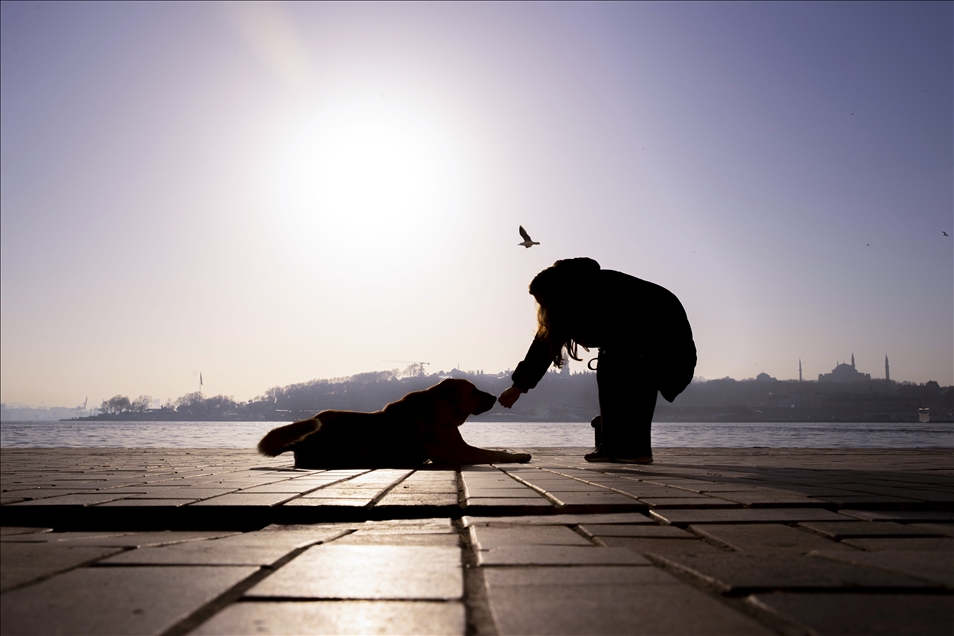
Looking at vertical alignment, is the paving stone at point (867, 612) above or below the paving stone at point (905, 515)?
above

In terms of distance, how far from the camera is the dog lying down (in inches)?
193

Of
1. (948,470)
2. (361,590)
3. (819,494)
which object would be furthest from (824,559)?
(948,470)

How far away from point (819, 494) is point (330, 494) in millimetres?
2192

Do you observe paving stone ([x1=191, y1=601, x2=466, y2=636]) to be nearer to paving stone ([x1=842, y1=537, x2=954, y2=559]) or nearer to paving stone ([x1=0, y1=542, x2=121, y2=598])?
paving stone ([x1=0, y1=542, x2=121, y2=598])

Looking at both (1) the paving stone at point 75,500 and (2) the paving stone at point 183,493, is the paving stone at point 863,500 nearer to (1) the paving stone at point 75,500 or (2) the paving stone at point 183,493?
(2) the paving stone at point 183,493

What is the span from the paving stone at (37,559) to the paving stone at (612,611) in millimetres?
1024

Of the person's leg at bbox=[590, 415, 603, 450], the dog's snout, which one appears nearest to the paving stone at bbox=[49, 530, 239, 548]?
the dog's snout

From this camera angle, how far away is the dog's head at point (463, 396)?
18.1 ft

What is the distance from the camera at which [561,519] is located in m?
2.28

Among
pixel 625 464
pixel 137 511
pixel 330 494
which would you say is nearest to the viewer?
pixel 137 511

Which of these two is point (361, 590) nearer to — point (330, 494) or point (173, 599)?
point (173, 599)

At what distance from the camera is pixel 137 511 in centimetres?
235

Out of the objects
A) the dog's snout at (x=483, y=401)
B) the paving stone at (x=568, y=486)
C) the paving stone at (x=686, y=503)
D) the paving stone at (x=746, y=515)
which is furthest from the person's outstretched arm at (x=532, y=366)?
the paving stone at (x=746, y=515)

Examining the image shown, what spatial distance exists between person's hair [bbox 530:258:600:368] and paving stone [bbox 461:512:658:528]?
2.91 meters
